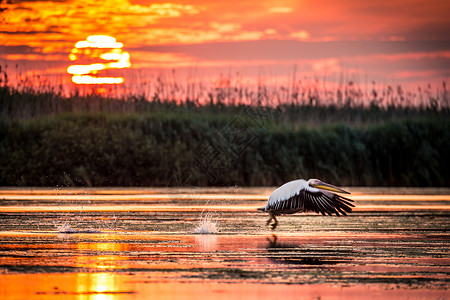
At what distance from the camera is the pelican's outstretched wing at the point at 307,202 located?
13031mm

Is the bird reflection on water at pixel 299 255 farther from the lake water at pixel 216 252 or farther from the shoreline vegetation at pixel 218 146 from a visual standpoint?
the shoreline vegetation at pixel 218 146

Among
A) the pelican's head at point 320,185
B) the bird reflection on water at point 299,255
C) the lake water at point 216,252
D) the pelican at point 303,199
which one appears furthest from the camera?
the pelican's head at point 320,185

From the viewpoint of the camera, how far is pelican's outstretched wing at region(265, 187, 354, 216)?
42.8ft

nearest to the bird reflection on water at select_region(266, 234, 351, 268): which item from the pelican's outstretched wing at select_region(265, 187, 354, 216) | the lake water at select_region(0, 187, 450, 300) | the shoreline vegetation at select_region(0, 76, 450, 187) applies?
the lake water at select_region(0, 187, 450, 300)

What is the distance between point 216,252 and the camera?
1035cm

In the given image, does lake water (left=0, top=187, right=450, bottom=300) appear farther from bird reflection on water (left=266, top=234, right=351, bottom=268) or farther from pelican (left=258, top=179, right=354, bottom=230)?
pelican (left=258, top=179, right=354, bottom=230)

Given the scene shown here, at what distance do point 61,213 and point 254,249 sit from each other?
5896mm

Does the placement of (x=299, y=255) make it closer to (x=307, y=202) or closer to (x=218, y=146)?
(x=307, y=202)

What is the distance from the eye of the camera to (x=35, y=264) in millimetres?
9125

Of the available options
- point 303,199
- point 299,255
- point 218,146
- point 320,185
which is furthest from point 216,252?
A: point 218,146

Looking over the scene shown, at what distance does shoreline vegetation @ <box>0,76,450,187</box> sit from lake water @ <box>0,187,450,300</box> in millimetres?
6287

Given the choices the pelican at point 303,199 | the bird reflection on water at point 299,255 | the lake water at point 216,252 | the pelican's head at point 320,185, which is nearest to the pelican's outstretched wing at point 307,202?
the pelican at point 303,199

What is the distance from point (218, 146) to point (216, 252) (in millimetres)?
15403

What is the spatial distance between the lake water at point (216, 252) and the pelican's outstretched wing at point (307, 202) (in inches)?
13.4
